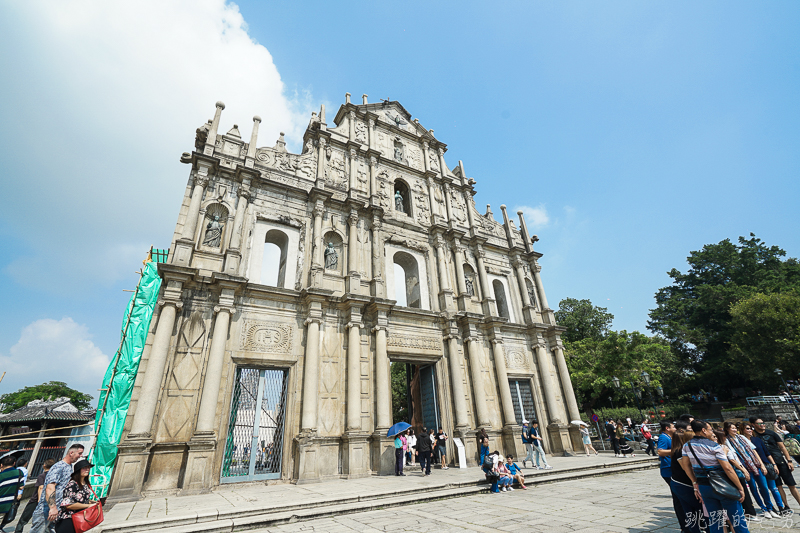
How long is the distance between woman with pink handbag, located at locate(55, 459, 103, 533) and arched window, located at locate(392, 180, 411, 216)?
1468 cm

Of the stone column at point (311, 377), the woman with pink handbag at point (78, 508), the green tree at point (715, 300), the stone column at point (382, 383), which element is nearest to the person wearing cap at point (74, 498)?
the woman with pink handbag at point (78, 508)

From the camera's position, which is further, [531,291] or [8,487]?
[531,291]

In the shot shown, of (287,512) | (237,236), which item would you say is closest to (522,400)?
(287,512)

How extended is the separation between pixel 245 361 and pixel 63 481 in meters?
7.14

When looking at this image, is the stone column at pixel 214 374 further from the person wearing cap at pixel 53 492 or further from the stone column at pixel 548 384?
the stone column at pixel 548 384

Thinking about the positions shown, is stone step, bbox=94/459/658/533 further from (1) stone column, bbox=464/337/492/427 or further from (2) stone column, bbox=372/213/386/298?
(2) stone column, bbox=372/213/386/298

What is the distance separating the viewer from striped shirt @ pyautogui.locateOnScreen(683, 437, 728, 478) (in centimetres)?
367

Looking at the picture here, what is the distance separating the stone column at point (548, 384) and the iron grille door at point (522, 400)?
2.25 feet

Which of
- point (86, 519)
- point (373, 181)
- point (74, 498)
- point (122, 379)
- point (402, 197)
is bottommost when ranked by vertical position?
point (86, 519)

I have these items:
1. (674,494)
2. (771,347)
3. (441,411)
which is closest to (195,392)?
(441,411)

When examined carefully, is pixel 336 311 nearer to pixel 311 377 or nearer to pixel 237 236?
pixel 311 377

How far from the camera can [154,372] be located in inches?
374

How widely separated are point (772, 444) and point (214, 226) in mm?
14843

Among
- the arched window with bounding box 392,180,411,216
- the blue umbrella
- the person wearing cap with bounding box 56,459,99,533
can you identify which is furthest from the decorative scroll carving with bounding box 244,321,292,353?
the arched window with bounding box 392,180,411,216
